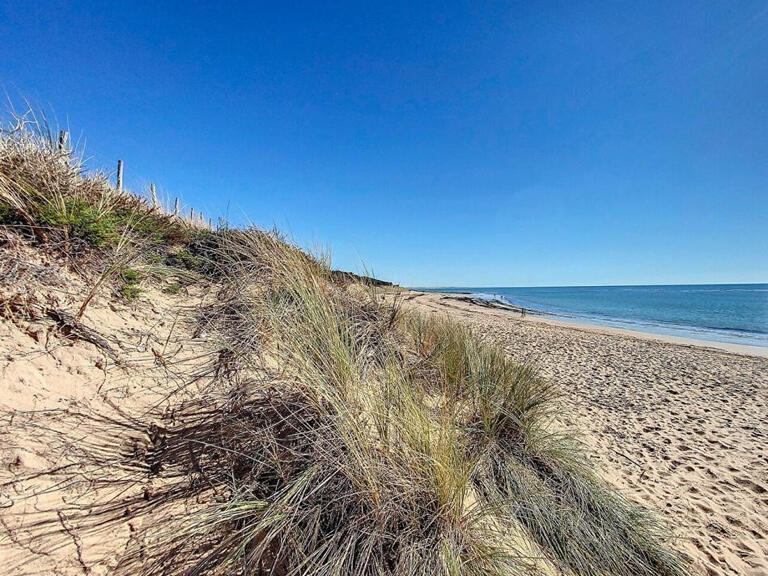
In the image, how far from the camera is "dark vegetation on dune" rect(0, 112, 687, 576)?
5.06ft

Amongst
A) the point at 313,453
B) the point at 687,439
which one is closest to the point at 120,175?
the point at 313,453

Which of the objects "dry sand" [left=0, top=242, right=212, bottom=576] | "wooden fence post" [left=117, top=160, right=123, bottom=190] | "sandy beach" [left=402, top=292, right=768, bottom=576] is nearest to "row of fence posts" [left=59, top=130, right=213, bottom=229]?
"wooden fence post" [left=117, top=160, right=123, bottom=190]

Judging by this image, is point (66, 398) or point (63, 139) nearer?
point (66, 398)

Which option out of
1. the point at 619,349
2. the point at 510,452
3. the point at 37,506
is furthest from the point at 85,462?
the point at 619,349

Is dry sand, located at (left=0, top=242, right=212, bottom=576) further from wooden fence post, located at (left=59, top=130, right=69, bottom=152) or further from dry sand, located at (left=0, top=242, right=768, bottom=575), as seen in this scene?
wooden fence post, located at (left=59, top=130, right=69, bottom=152)

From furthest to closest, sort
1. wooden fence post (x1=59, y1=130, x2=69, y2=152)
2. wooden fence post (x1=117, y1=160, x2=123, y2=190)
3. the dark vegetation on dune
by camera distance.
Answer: wooden fence post (x1=117, y1=160, x2=123, y2=190) → wooden fence post (x1=59, y1=130, x2=69, y2=152) → the dark vegetation on dune

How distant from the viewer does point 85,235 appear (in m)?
3.05

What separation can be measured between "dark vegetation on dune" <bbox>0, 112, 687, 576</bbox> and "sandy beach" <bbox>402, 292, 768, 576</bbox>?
69cm

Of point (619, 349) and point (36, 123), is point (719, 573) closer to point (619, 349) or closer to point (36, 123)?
point (36, 123)

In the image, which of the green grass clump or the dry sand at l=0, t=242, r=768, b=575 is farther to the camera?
the green grass clump

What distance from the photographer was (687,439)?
14.9 feet

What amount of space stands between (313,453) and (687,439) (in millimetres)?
5563

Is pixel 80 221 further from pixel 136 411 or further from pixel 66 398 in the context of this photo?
pixel 136 411

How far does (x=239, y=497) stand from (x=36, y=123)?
4.80 metres
